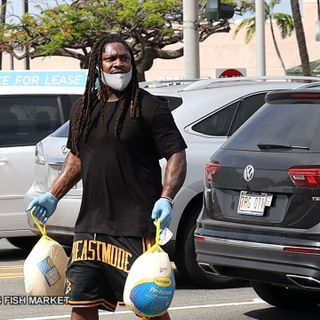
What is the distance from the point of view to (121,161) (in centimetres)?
513

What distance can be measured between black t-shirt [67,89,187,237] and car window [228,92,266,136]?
372cm

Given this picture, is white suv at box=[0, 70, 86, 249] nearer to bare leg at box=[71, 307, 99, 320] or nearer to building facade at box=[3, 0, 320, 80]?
bare leg at box=[71, 307, 99, 320]

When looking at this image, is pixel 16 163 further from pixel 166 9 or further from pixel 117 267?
pixel 166 9

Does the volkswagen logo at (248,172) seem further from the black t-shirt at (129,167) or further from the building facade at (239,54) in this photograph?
the building facade at (239,54)

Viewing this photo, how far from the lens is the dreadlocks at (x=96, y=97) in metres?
5.17

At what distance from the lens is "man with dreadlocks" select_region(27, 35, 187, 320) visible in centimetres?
511

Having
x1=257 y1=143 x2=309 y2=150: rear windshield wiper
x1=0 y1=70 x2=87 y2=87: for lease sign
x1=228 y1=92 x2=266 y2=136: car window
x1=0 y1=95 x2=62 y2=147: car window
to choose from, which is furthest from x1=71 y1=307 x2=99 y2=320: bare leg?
x1=0 y1=70 x2=87 y2=87: for lease sign

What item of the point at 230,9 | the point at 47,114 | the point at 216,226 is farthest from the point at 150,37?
the point at 216,226

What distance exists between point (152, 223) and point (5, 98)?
19.2 feet

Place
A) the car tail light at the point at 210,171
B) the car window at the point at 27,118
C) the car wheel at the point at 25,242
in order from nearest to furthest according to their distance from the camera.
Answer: the car tail light at the point at 210,171, the car window at the point at 27,118, the car wheel at the point at 25,242

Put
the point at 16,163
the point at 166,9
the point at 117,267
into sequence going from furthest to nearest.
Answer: the point at 166,9 → the point at 16,163 → the point at 117,267

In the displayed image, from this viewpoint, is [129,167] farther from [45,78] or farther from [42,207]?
[45,78]

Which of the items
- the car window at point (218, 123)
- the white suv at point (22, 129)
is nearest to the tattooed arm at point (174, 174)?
the car window at point (218, 123)

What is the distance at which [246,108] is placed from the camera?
8922 mm
